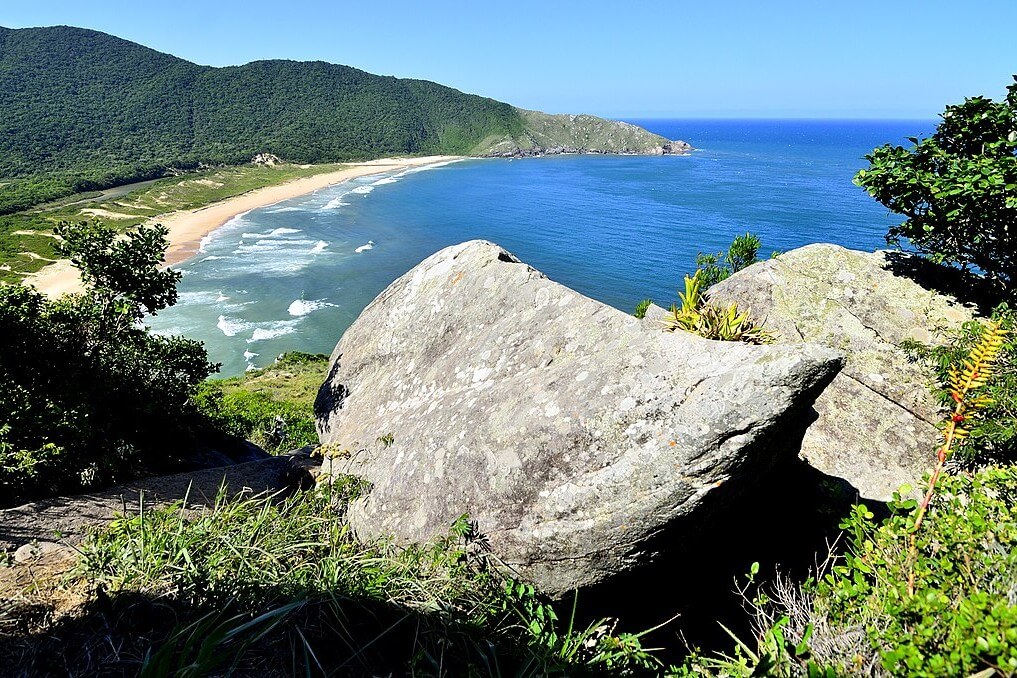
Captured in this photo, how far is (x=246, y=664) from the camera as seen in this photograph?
4.18 meters

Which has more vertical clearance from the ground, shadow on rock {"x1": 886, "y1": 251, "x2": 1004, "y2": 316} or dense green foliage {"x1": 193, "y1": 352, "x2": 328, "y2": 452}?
shadow on rock {"x1": 886, "y1": 251, "x2": 1004, "y2": 316}

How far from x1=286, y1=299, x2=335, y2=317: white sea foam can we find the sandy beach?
1387cm

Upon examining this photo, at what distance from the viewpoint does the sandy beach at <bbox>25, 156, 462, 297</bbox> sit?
194ft

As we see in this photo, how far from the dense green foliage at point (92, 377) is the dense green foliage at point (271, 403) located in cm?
353

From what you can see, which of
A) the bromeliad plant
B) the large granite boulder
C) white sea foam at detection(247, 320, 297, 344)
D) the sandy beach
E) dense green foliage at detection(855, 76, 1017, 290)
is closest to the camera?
the bromeliad plant

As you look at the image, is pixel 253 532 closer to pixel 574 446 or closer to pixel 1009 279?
pixel 574 446

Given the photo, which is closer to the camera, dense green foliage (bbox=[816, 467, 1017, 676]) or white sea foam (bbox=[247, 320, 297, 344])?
dense green foliage (bbox=[816, 467, 1017, 676])

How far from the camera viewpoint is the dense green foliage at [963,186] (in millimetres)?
9523

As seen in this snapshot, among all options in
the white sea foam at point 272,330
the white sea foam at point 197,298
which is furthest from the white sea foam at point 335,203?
the white sea foam at point 272,330

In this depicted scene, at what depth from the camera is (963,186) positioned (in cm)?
958

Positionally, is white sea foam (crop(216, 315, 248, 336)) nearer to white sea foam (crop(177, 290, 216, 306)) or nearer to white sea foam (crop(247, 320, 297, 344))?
white sea foam (crop(247, 320, 297, 344))

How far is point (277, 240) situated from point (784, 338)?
269ft

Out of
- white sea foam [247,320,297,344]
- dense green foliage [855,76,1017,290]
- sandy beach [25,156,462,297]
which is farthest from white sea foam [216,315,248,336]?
dense green foliage [855,76,1017,290]

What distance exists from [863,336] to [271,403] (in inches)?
1057
